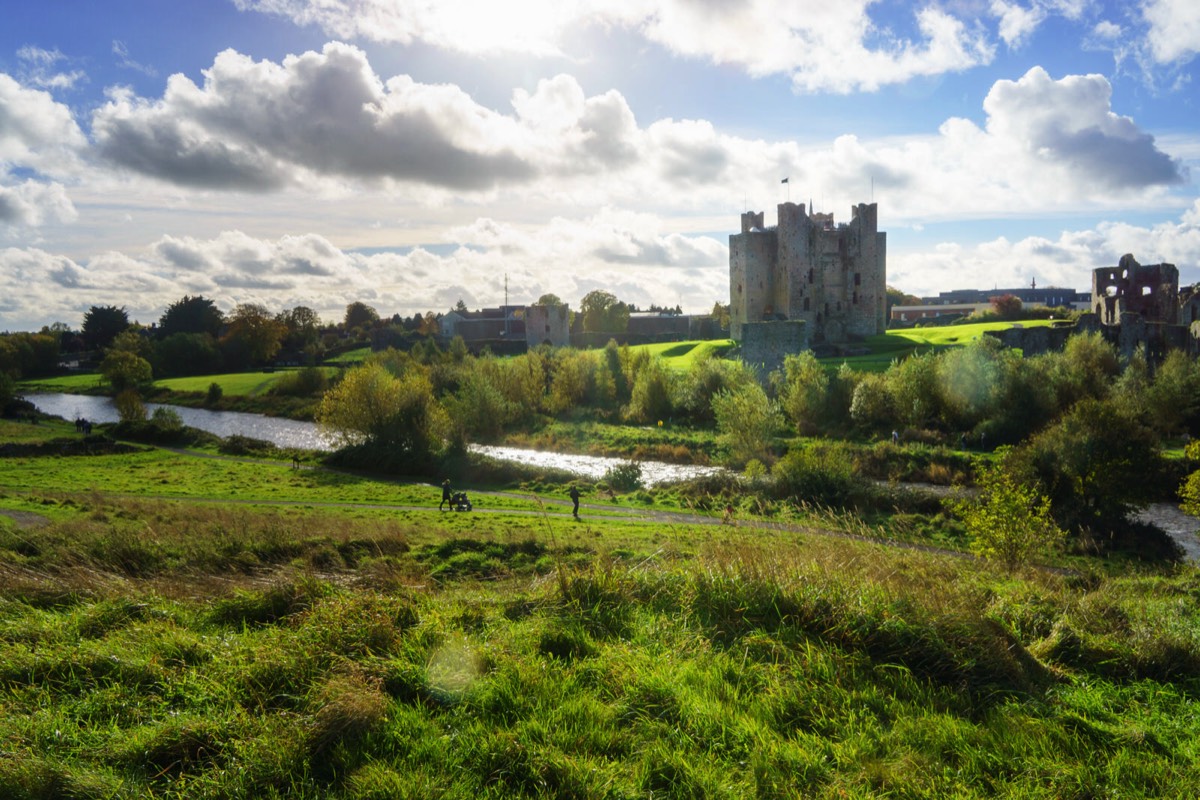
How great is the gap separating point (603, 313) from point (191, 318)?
64.2 m

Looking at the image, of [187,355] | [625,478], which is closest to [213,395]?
[187,355]

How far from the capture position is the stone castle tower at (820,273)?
64.1m

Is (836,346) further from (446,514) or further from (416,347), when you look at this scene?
(446,514)

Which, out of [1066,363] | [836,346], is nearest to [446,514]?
[1066,363]

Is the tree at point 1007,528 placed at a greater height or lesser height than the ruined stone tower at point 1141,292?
lesser

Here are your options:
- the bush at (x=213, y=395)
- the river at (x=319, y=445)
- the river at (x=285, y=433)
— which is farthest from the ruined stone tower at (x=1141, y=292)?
the bush at (x=213, y=395)

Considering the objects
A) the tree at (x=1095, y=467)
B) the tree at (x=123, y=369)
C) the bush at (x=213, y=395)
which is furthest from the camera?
the tree at (x=123, y=369)

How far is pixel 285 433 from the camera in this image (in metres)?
53.8

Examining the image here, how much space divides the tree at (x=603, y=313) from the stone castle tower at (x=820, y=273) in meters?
32.9

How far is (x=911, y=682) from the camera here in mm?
4988

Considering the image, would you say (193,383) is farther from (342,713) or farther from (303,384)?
(342,713)

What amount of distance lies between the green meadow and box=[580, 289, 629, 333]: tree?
296 ft

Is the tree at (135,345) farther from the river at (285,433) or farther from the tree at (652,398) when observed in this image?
the tree at (652,398)

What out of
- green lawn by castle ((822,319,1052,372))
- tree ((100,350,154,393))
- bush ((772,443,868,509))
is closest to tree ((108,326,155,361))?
tree ((100,350,154,393))
